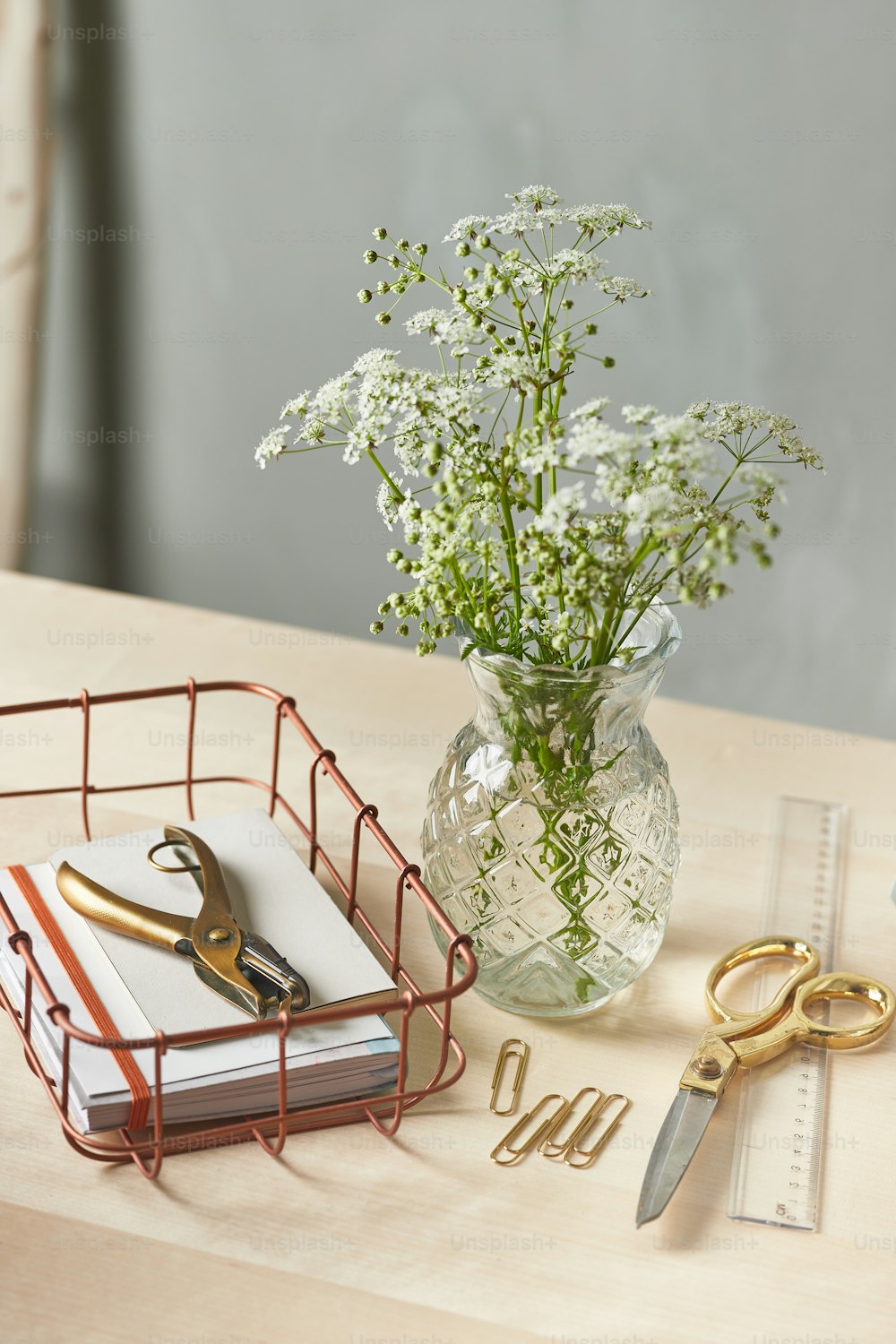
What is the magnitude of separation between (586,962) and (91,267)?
71.2 inches

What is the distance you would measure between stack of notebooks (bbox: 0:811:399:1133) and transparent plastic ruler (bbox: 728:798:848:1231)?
0.23 m

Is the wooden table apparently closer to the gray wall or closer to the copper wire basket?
the copper wire basket

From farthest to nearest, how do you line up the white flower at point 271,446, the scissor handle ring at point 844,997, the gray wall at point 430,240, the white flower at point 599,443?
the gray wall at point 430,240 < the scissor handle ring at point 844,997 < the white flower at point 271,446 < the white flower at point 599,443

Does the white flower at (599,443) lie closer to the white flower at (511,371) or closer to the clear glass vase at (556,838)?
the white flower at (511,371)

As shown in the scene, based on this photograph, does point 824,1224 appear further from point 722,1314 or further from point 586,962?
point 586,962

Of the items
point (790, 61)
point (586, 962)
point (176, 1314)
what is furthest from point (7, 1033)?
point (790, 61)

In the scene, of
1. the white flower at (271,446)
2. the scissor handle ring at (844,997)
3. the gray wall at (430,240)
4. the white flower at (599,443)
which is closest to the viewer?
the white flower at (599,443)

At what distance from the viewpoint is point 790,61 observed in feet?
6.01

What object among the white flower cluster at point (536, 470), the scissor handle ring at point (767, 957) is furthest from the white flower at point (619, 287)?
the scissor handle ring at point (767, 957)

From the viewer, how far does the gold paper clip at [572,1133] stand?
0.80 m

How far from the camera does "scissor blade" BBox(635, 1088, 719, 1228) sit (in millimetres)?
747

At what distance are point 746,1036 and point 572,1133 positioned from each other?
0.49 ft

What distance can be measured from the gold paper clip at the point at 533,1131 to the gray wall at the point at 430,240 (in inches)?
54.2

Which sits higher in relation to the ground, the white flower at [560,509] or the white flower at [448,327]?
the white flower at [448,327]
